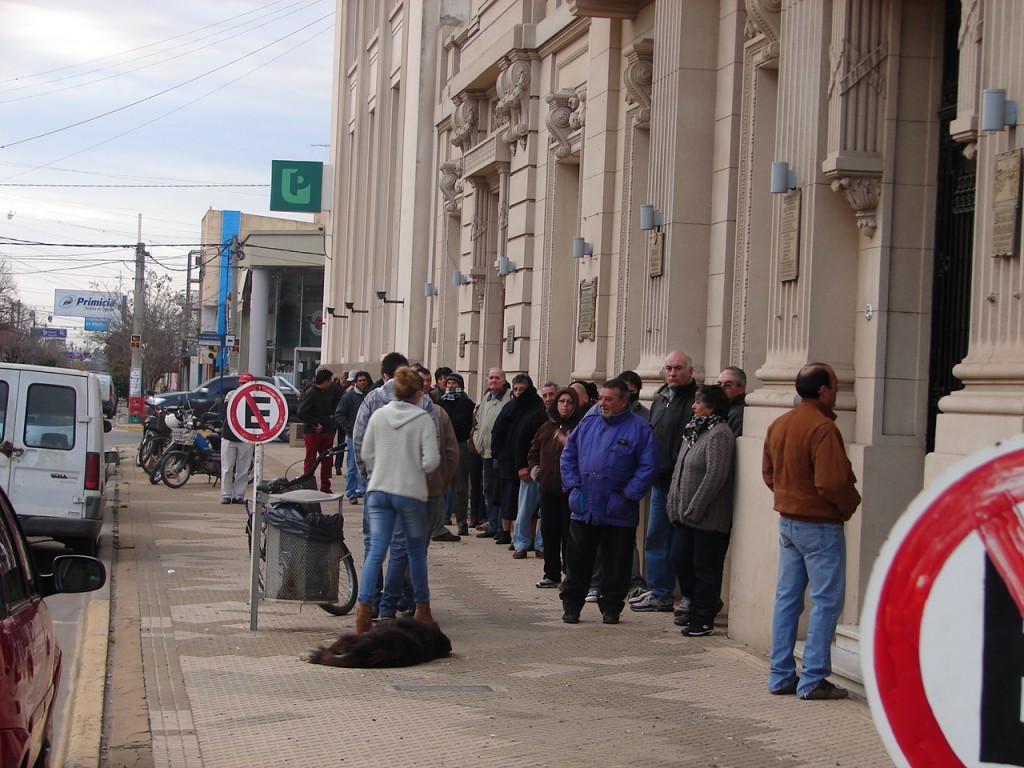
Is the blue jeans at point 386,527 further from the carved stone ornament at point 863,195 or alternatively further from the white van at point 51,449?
the white van at point 51,449

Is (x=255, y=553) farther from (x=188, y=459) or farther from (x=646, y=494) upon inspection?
Answer: (x=188, y=459)

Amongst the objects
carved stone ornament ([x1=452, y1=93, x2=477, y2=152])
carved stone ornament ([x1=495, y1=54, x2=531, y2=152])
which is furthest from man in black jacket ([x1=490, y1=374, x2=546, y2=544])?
carved stone ornament ([x1=452, y1=93, x2=477, y2=152])

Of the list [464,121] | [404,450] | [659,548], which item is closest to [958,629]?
[404,450]

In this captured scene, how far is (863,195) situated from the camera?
9.59 metres

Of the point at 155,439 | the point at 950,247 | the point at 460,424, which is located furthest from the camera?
the point at 155,439

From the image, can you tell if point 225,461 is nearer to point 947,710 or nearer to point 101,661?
point 101,661

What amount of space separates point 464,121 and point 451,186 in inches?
87.8

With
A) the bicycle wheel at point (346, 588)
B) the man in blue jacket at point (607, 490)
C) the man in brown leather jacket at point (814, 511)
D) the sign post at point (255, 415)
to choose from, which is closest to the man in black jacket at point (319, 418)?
the bicycle wheel at point (346, 588)

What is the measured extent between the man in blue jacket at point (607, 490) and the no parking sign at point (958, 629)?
841cm

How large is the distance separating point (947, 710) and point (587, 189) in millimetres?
14837

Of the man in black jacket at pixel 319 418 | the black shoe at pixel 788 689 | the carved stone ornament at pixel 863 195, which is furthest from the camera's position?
the man in black jacket at pixel 319 418

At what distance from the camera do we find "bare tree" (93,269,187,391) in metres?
85.5

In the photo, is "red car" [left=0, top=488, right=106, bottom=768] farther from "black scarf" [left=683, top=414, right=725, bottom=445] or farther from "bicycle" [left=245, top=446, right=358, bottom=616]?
"black scarf" [left=683, top=414, right=725, bottom=445]

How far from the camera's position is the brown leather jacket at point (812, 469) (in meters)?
7.82
